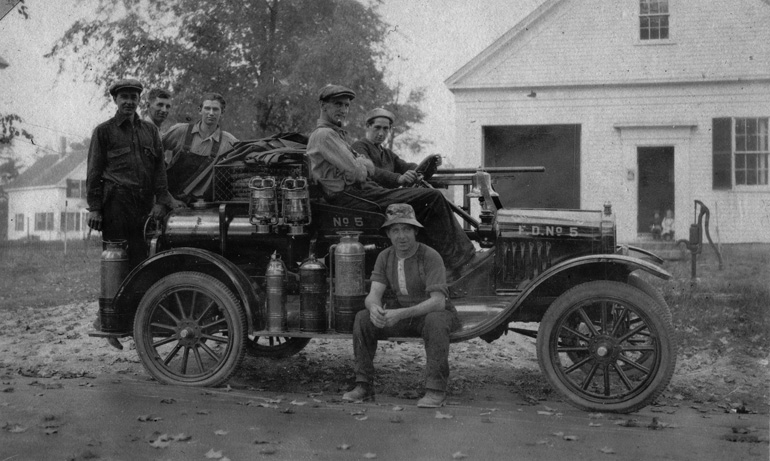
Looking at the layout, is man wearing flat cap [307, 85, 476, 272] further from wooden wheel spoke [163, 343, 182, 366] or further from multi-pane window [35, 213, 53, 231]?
multi-pane window [35, 213, 53, 231]

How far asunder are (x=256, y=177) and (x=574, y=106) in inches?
378

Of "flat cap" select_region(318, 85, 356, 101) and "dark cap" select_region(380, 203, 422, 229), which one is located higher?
"flat cap" select_region(318, 85, 356, 101)

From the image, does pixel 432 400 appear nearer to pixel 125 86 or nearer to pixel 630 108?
pixel 125 86

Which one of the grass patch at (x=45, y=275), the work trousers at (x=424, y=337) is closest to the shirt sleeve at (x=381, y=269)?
the work trousers at (x=424, y=337)

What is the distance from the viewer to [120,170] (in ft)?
19.4

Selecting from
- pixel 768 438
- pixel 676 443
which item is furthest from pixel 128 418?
pixel 768 438

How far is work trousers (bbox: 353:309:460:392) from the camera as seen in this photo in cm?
495

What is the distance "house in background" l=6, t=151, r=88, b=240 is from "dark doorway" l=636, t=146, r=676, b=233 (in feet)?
68.4

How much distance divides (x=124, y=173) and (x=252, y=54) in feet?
27.9

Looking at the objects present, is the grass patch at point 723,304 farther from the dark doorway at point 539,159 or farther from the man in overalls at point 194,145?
the man in overalls at point 194,145

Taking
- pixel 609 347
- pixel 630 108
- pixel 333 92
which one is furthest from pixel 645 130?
pixel 609 347

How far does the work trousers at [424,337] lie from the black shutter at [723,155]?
9710 millimetres

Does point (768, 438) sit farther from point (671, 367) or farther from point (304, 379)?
point (304, 379)

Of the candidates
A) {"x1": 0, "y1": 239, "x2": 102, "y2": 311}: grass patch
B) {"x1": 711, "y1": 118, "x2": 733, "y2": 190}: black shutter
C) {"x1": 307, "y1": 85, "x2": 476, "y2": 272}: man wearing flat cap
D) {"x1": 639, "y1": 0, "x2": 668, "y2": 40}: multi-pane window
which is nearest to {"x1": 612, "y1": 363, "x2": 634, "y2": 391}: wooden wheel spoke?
{"x1": 307, "y1": 85, "x2": 476, "y2": 272}: man wearing flat cap
